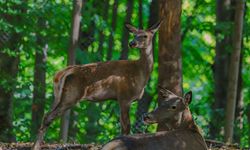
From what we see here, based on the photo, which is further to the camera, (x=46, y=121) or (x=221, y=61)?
(x=221, y=61)

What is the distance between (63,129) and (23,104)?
8.15 m

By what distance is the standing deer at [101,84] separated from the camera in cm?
1016

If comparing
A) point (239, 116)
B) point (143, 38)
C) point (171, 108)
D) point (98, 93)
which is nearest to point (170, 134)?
point (171, 108)

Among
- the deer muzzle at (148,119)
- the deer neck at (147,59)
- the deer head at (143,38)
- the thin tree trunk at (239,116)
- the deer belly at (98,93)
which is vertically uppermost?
the deer head at (143,38)

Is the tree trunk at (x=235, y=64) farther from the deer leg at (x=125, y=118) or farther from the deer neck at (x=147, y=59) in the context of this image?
the deer leg at (x=125, y=118)

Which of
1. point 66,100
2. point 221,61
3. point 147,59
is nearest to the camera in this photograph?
point 66,100

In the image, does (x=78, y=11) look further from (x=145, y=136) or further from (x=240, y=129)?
(x=240, y=129)

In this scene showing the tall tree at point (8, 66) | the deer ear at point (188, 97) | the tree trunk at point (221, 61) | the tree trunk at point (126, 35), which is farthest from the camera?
the tree trunk at point (221, 61)

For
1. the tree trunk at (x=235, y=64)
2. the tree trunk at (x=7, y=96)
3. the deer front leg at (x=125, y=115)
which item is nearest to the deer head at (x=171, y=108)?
the deer front leg at (x=125, y=115)

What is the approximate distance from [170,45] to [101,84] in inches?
49.3

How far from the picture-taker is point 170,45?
10.3 m

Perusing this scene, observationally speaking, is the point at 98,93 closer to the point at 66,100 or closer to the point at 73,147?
the point at 66,100

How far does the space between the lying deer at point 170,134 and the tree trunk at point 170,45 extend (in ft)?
4.72

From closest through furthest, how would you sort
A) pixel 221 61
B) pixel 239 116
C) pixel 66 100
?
pixel 66 100 → pixel 239 116 → pixel 221 61
